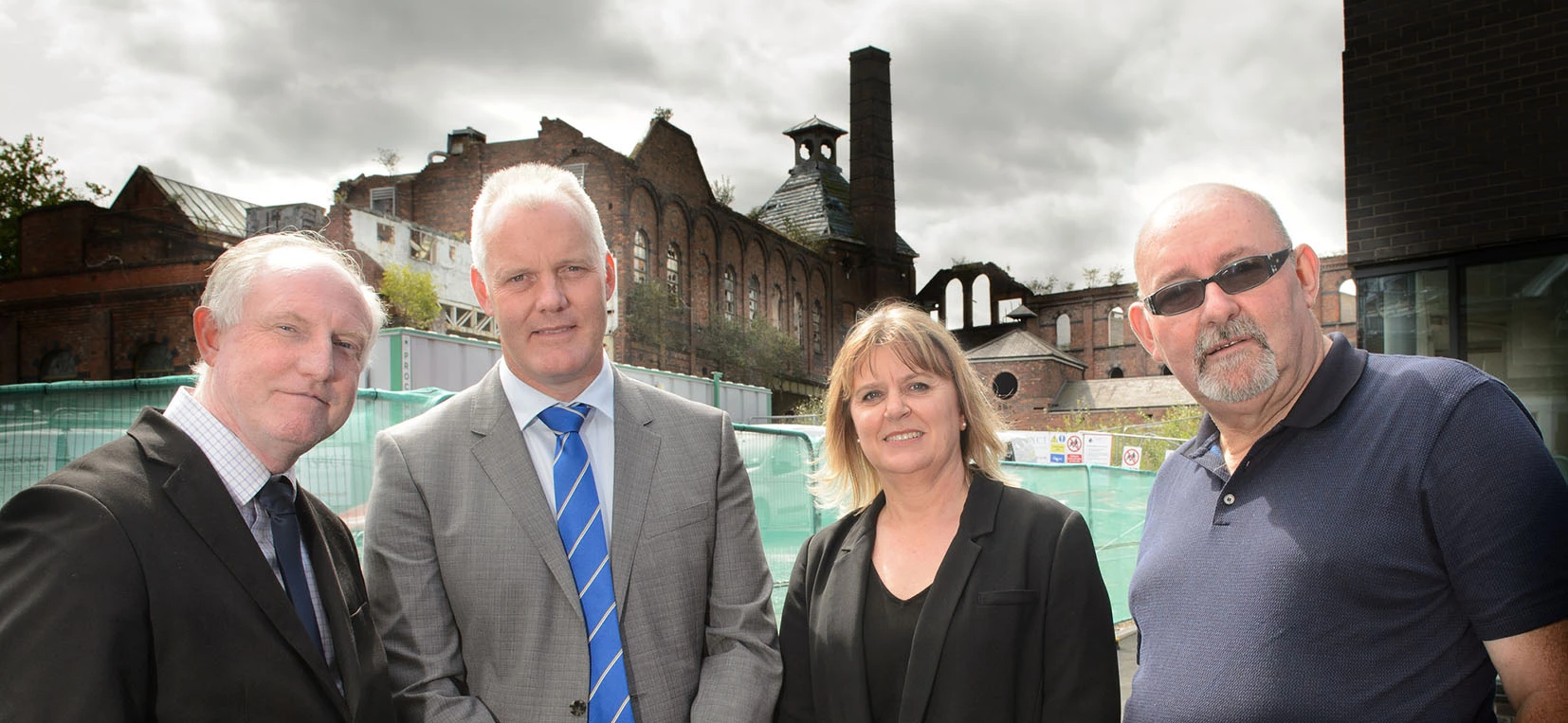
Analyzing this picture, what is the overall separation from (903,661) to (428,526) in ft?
4.20

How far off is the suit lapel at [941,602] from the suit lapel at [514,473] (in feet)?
2.92

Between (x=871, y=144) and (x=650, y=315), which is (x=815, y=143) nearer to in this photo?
(x=871, y=144)

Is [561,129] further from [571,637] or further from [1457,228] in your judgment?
[571,637]

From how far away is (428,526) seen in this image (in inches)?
101

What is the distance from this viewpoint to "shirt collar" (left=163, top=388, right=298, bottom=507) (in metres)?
2.19

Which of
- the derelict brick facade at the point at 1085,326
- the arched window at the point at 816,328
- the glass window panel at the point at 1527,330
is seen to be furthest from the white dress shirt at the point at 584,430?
the derelict brick facade at the point at 1085,326

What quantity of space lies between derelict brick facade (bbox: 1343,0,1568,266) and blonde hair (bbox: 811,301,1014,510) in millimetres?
6241

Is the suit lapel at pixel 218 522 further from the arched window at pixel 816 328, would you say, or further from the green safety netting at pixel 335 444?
the arched window at pixel 816 328

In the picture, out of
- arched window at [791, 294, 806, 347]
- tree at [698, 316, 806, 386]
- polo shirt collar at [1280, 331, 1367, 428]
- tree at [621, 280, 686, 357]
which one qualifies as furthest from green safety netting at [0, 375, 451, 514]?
arched window at [791, 294, 806, 347]

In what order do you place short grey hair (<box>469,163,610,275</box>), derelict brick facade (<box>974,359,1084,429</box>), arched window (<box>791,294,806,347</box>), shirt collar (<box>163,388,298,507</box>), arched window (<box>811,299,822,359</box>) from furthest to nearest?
derelict brick facade (<box>974,359,1084,429</box>) → arched window (<box>811,299,822,359</box>) → arched window (<box>791,294,806,347</box>) → short grey hair (<box>469,163,610,275</box>) → shirt collar (<box>163,388,298,507</box>)

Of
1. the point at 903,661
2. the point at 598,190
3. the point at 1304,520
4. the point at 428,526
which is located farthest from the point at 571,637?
the point at 598,190

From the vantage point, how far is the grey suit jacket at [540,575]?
2469 mm

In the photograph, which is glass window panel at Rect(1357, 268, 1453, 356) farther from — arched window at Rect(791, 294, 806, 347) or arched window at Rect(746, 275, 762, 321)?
arched window at Rect(791, 294, 806, 347)

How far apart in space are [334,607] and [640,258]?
3169 cm
